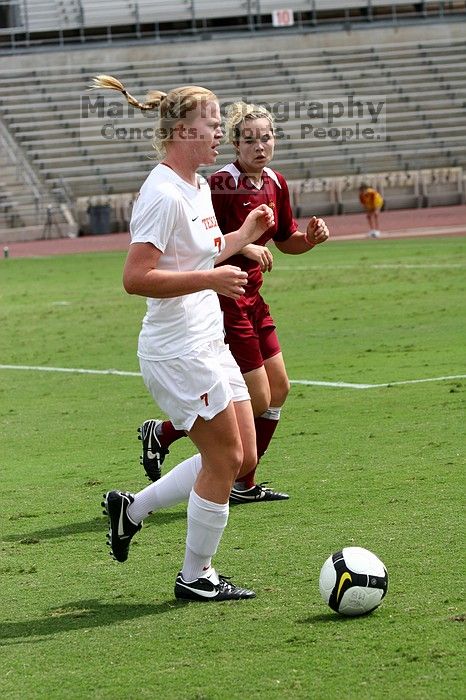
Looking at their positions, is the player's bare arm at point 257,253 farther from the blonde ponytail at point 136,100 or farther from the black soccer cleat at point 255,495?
the black soccer cleat at point 255,495

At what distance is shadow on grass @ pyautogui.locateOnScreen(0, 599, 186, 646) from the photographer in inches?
203

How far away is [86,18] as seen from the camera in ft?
155

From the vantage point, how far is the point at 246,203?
7.45 m

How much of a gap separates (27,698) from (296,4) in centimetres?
4814

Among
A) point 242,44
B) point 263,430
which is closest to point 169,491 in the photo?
→ point 263,430

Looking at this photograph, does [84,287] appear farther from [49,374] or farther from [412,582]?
[412,582]

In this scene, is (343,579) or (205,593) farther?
(205,593)

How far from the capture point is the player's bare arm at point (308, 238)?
6871 millimetres

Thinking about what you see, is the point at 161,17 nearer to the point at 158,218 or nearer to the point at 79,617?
the point at 158,218

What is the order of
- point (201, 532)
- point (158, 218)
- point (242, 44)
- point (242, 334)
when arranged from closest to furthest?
point (158, 218), point (201, 532), point (242, 334), point (242, 44)

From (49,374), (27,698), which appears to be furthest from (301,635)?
(49,374)

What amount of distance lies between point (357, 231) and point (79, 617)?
3008 cm

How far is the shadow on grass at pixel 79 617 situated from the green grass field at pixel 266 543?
13mm

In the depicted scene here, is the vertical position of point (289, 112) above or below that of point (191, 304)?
below
